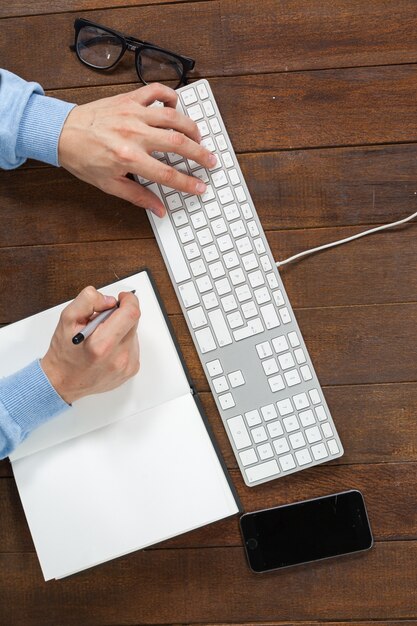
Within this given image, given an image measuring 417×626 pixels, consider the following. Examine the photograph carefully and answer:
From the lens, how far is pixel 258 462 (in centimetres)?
89

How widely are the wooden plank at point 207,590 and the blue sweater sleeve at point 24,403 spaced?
0.21m

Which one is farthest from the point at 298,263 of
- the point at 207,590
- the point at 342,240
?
the point at 207,590

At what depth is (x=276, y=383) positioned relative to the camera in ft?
2.92

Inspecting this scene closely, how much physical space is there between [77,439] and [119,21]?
61 centimetres

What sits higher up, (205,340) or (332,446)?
(205,340)

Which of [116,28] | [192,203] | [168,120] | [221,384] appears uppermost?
[116,28]

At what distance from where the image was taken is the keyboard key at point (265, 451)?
89cm

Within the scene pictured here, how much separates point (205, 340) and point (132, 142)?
29 cm

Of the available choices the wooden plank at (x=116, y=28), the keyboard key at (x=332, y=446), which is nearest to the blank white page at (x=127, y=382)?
the keyboard key at (x=332, y=446)

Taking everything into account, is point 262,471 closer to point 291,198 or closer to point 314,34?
point 291,198

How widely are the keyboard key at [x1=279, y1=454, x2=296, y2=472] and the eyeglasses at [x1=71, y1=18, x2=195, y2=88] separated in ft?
1.81

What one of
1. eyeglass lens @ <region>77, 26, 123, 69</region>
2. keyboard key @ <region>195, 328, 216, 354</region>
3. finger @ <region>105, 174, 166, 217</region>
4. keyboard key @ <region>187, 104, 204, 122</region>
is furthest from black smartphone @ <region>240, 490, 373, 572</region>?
eyeglass lens @ <region>77, 26, 123, 69</region>

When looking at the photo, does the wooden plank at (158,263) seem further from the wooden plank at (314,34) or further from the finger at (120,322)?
the wooden plank at (314,34)

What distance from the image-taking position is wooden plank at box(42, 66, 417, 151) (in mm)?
915
